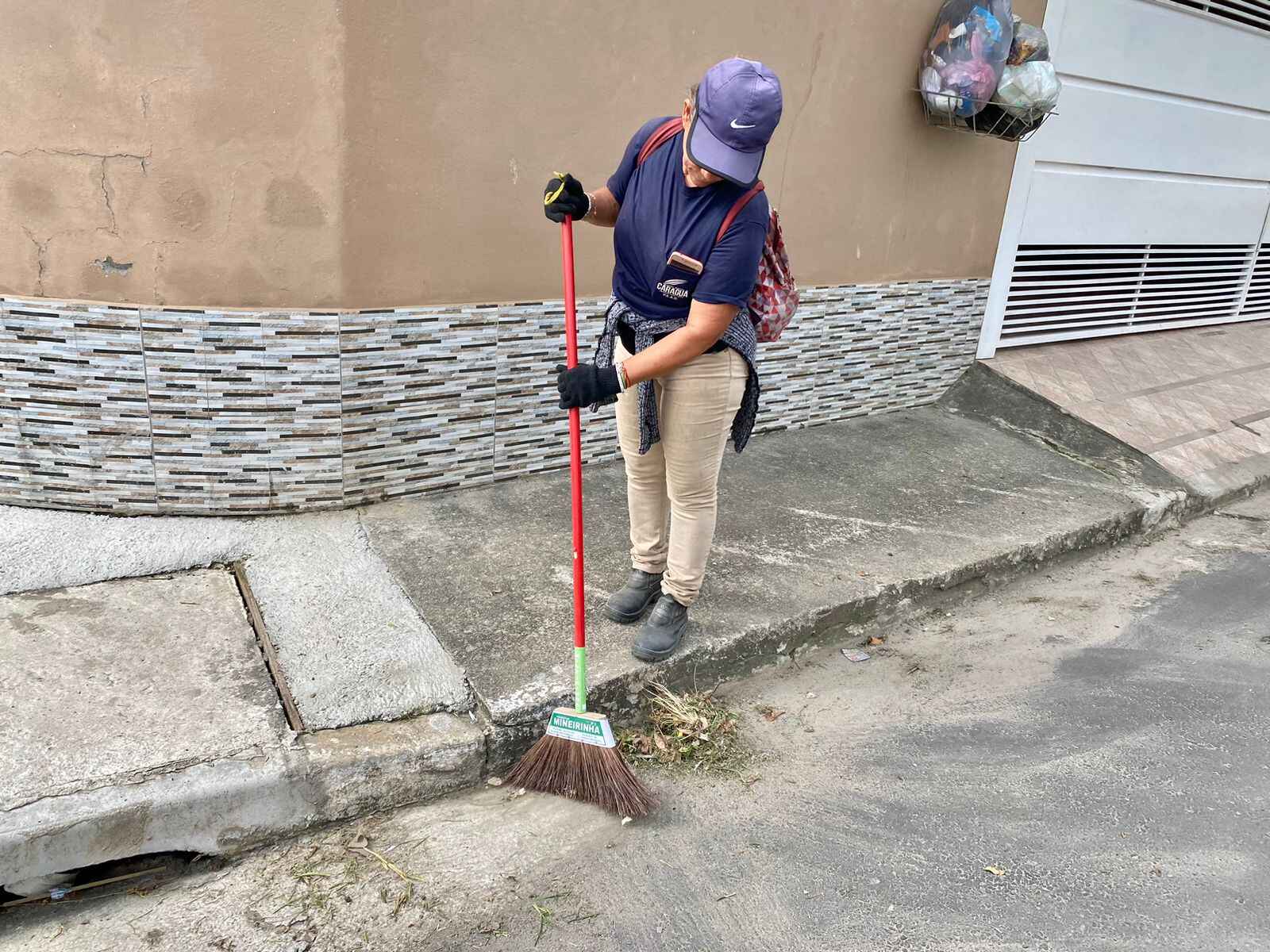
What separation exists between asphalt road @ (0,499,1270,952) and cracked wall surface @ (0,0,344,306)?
2.03 m

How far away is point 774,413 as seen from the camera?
5254 millimetres

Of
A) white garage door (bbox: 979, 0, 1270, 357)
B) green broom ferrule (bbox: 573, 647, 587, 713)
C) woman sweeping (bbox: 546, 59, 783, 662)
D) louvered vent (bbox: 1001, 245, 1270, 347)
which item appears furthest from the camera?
louvered vent (bbox: 1001, 245, 1270, 347)

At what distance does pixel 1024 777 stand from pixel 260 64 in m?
3.37

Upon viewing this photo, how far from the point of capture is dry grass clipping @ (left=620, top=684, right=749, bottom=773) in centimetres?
295

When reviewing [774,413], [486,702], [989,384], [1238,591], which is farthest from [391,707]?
[989,384]

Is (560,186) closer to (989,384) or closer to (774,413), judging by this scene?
(774,413)

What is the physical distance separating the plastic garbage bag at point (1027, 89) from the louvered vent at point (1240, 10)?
84.9 inches

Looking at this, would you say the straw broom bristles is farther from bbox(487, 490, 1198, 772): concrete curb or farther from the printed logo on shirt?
the printed logo on shirt

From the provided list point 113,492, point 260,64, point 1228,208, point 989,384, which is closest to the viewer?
point 260,64

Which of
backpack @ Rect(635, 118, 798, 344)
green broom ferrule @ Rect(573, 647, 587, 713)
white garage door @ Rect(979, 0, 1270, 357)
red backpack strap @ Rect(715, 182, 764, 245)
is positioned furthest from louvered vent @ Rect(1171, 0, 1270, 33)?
green broom ferrule @ Rect(573, 647, 587, 713)

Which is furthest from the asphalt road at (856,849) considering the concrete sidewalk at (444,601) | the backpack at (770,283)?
the backpack at (770,283)

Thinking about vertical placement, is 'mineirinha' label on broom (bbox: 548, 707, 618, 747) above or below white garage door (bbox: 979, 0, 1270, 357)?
below

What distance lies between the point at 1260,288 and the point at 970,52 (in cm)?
512

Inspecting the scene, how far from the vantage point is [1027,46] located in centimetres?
501
